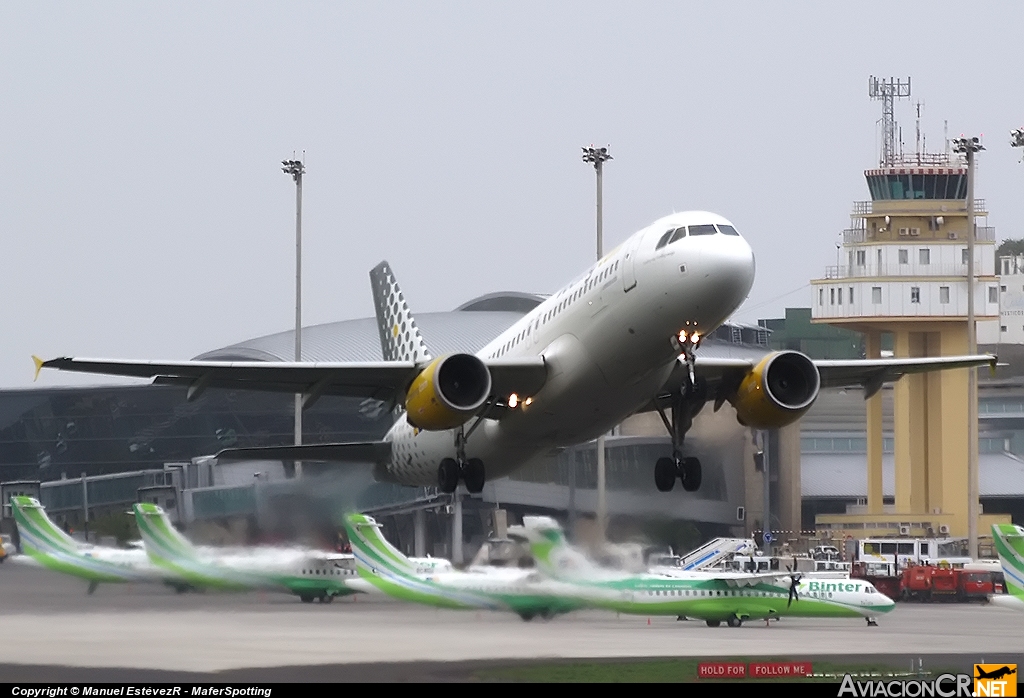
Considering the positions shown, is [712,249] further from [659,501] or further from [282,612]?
[659,501]

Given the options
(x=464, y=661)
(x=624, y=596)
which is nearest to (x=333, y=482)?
(x=624, y=596)

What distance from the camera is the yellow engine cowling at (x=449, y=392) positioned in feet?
117

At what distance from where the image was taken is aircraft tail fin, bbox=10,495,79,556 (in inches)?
1996

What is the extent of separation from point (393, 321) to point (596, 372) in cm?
1661

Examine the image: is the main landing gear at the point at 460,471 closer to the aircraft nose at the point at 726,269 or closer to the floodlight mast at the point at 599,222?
the aircraft nose at the point at 726,269

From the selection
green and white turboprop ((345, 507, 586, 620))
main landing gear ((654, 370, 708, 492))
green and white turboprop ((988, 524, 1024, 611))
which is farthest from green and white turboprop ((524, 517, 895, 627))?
main landing gear ((654, 370, 708, 492))

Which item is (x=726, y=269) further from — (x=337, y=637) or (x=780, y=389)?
(x=337, y=637)

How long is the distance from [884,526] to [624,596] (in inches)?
1676

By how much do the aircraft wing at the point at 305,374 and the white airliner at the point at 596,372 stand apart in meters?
0.04

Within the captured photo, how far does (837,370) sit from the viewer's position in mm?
41438

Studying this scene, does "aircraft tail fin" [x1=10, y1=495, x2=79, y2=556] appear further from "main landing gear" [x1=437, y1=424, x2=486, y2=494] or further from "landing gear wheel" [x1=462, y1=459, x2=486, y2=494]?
"landing gear wheel" [x1=462, y1=459, x2=486, y2=494]

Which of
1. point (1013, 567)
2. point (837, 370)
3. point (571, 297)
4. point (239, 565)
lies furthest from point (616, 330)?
point (1013, 567)

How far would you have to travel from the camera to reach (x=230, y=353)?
371ft

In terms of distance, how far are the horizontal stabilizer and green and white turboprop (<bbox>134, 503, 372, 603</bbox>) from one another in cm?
521
